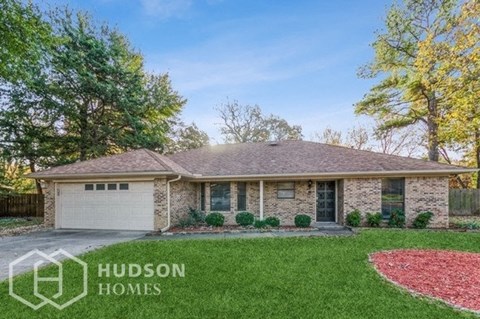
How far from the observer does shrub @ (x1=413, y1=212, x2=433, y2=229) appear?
11594 millimetres

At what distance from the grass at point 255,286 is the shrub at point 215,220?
3674 mm

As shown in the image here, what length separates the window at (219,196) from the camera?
44.4 feet

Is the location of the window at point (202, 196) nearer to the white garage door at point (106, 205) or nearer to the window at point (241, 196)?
the window at point (241, 196)

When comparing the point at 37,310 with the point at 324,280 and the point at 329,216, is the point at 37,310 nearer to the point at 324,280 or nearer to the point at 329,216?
the point at 324,280

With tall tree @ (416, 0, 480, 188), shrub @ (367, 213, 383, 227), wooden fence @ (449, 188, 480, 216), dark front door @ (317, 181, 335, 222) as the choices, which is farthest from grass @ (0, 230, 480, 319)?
wooden fence @ (449, 188, 480, 216)

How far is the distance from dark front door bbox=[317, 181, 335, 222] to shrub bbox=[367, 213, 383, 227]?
1.80m

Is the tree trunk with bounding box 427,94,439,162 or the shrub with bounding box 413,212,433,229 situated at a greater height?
the tree trunk with bounding box 427,94,439,162

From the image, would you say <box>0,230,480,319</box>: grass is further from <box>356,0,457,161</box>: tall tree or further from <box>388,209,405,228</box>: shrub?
<box>356,0,457,161</box>: tall tree

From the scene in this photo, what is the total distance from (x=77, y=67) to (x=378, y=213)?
18752 mm

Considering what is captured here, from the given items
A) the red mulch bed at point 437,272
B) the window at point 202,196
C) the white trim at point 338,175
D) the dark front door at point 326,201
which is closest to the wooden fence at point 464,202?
the white trim at point 338,175

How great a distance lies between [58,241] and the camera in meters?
9.39

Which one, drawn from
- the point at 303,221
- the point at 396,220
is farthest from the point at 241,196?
the point at 396,220

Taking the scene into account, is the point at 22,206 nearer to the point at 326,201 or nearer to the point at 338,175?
the point at 326,201

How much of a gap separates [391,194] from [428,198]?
1.45 meters
